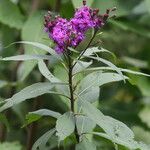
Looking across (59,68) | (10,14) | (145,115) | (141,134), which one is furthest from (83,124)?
(145,115)

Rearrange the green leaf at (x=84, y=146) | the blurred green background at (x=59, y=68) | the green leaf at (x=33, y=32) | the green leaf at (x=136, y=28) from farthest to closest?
the green leaf at (x=136, y=28) → the blurred green background at (x=59, y=68) → the green leaf at (x=33, y=32) → the green leaf at (x=84, y=146)

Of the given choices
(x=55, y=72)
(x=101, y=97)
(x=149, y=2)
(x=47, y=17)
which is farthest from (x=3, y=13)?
(x=47, y=17)

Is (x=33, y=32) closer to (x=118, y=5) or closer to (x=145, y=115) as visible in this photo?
(x=118, y=5)

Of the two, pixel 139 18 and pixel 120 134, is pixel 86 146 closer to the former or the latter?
pixel 120 134

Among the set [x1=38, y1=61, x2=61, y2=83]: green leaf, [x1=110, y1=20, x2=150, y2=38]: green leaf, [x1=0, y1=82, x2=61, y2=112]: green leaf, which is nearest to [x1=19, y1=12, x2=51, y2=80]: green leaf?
[x1=110, y1=20, x2=150, y2=38]: green leaf

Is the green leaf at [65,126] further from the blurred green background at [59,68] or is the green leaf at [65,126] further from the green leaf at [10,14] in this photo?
the green leaf at [10,14]

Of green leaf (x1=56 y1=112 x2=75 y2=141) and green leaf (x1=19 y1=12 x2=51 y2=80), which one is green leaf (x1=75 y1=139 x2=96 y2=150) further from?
green leaf (x1=19 y1=12 x2=51 y2=80)

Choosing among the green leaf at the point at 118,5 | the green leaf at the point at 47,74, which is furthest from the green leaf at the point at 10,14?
the green leaf at the point at 47,74
